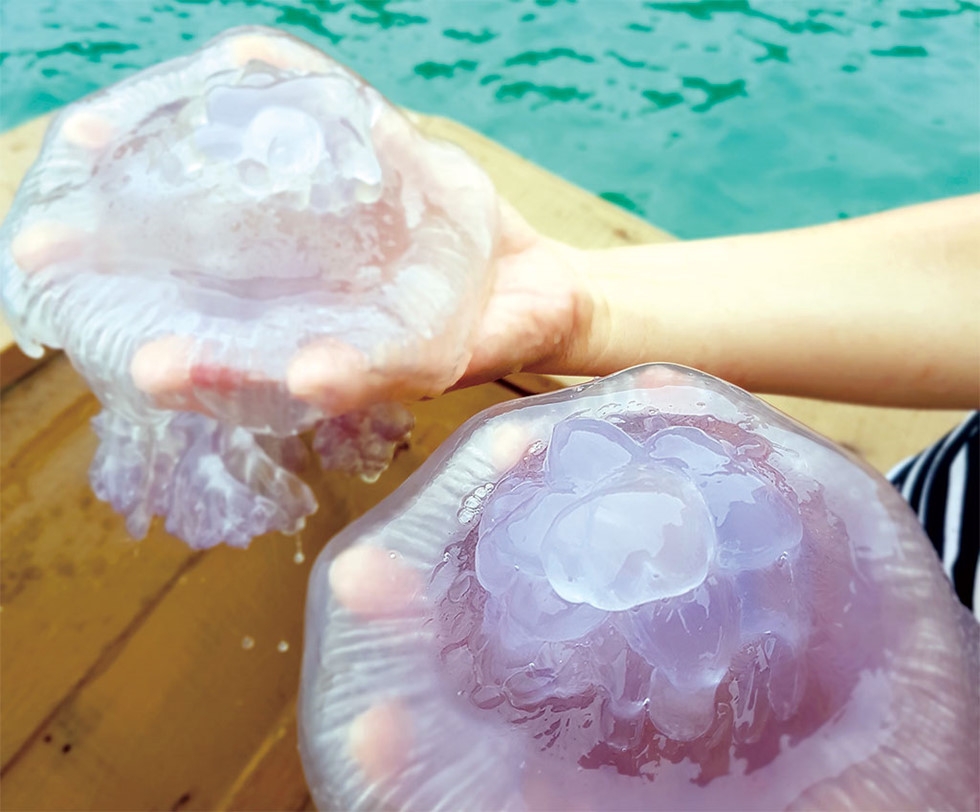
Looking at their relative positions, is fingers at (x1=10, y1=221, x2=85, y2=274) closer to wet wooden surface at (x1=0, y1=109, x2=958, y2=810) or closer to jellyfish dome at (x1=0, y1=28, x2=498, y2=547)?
jellyfish dome at (x1=0, y1=28, x2=498, y2=547)

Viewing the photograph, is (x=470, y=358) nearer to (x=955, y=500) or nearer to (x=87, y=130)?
(x=87, y=130)

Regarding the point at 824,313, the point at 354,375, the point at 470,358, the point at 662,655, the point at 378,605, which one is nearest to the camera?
the point at 662,655

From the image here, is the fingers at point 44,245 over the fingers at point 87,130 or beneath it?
beneath

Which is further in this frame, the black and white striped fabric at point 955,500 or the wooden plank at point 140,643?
the wooden plank at point 140,643

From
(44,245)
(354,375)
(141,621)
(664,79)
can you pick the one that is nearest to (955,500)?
(354,375)

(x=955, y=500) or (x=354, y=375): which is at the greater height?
(x=354, y=375)

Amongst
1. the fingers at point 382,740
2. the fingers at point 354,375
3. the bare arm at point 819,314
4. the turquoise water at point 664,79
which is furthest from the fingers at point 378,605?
the turquoise water at point 664,79

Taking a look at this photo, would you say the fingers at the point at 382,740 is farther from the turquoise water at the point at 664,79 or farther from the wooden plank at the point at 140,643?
the turquoise water at the point at 664,79
